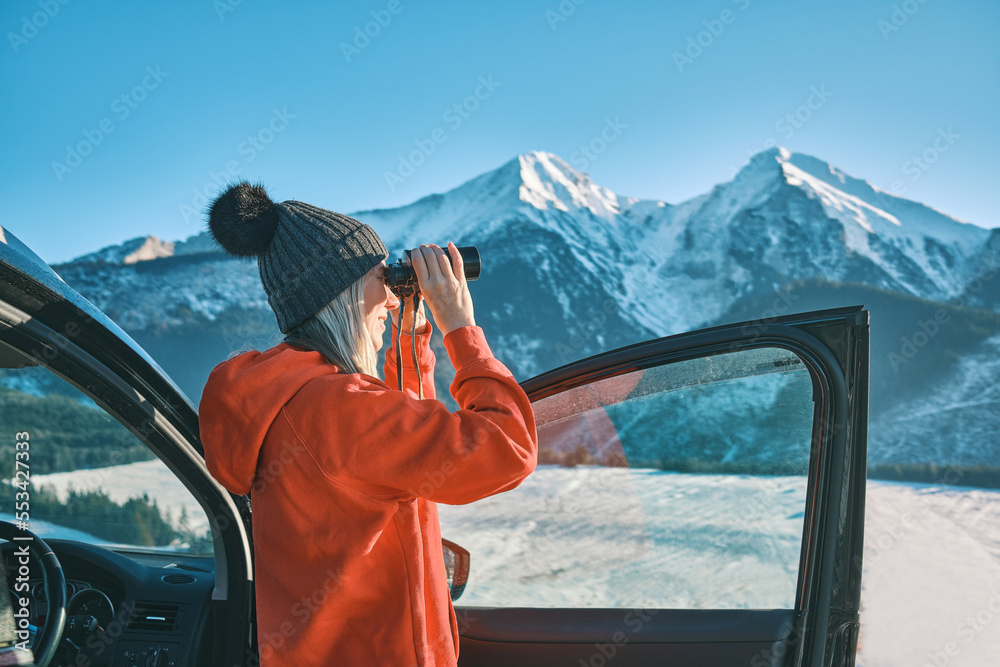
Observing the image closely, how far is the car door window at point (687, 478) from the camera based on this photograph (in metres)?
Answer: 1.61

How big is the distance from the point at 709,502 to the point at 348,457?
4.11 feet

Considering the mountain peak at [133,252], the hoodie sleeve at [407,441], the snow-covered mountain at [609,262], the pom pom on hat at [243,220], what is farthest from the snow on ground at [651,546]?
the mountain peak at [133,252]

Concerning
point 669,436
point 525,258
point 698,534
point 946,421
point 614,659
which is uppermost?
point 525,258

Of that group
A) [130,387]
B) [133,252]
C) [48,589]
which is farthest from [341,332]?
[133,252]

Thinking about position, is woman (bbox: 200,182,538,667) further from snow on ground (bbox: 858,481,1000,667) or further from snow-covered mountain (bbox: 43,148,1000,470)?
snow-covered mountain (bbox: 43,148,1000,470)

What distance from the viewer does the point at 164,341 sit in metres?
48.2

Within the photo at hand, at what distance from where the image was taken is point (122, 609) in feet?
5.47

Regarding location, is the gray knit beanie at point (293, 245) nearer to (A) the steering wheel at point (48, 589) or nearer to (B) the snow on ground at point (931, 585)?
(A) the steering wheel at point (48, 589)

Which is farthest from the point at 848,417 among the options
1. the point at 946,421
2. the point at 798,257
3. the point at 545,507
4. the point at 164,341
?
the point at 798,257

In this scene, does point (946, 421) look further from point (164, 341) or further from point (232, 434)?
point (164, 341)

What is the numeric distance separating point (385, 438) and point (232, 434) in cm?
31

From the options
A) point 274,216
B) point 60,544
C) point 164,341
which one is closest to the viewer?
point 274,216

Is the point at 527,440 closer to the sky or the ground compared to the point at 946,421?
closer to the ground

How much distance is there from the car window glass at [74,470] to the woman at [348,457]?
1.85 ft
